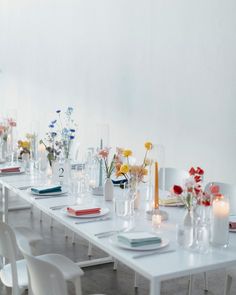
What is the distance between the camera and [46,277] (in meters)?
1.88

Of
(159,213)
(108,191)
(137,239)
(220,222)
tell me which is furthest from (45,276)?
(108,191)

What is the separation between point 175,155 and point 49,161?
6.00 ft

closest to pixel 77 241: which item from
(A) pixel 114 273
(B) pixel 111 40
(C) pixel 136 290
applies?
(A) pixel 114 273

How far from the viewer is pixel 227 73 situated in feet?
15.0

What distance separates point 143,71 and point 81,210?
10.8 ft

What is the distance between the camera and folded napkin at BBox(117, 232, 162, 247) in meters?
2.17

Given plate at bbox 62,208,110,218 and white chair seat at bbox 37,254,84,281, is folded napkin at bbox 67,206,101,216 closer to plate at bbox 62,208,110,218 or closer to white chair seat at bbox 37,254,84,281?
plate at bbox 62,208,110,218

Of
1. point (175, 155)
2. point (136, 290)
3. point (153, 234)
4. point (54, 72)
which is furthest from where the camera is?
point (54, 72)

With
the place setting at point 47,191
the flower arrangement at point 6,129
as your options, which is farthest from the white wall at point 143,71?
the place setting at point 47,191

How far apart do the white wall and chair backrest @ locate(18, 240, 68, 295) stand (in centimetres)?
291

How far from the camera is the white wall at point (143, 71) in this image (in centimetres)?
466

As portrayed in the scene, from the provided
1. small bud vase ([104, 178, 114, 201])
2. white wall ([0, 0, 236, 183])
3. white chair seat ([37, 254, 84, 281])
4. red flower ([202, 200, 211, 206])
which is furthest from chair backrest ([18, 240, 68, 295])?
white wall ([0, 0, 236, 183])

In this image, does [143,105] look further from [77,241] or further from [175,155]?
[77,241]

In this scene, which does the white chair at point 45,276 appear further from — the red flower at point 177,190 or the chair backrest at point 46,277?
the red flower at point 177,190
